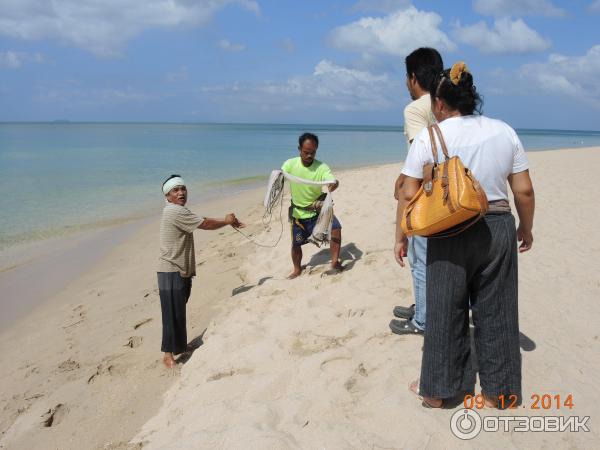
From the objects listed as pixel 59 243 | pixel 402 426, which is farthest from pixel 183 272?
pixel 59 243

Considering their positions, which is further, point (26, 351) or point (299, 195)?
point (299, 195)

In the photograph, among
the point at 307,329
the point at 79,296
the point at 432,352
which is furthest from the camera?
the point at 79,296

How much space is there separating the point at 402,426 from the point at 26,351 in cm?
391

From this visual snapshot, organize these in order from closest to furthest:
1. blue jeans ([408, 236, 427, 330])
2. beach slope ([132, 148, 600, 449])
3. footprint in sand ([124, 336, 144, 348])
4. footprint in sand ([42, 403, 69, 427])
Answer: beach slope ([132, 148, 600, 449]) < blue jeans ([408, 236, 427, 330]) < footprint in sand ([42, 403, 69, 427]) < footprint in sand ([124, 336, 144, 348])

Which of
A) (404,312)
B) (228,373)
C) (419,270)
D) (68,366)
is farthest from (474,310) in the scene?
(68,366)

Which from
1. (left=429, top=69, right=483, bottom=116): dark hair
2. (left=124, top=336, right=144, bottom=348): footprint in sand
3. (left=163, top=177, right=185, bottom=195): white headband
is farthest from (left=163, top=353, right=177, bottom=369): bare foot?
(left=429, top=69, right=483, bottom=116): dark hair

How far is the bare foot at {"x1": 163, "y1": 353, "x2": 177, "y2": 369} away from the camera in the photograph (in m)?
3.93

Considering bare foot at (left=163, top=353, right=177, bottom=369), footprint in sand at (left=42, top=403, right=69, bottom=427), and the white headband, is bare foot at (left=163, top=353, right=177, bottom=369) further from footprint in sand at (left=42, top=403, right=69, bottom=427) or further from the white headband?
the white headband

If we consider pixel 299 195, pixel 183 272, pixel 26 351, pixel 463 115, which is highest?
pixel 463 115

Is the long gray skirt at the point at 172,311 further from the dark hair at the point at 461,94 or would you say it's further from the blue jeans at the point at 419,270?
the dark hair at the point at 461,94

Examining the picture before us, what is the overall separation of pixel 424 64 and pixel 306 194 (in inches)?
94.5

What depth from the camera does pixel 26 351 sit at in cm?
460

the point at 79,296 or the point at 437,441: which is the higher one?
the point at 437,441

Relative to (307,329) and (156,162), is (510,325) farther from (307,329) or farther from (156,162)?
(156,162)
